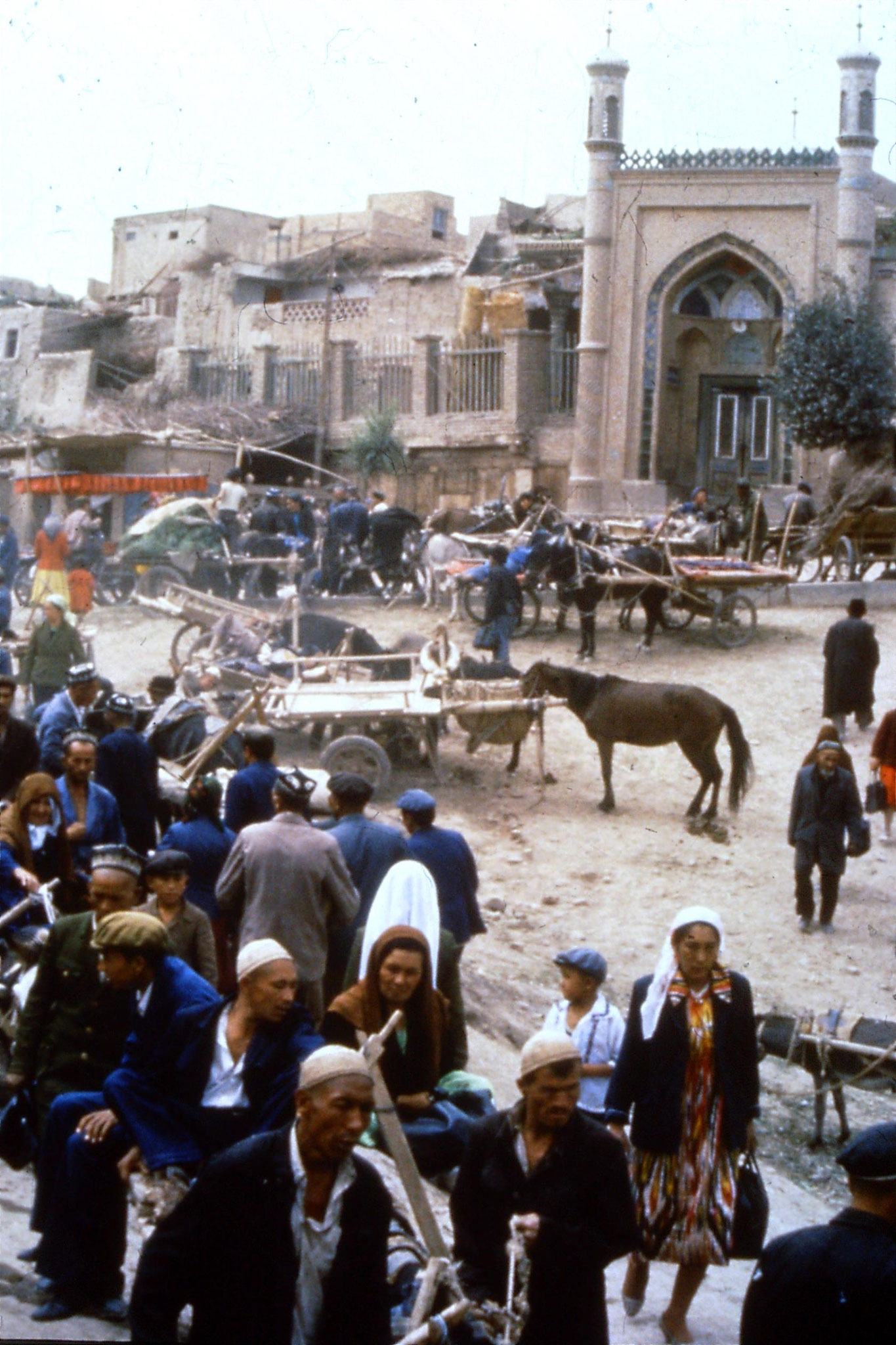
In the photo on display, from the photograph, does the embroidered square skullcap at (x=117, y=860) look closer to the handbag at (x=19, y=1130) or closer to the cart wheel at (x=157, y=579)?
the handbag at (x=19, y=1130)

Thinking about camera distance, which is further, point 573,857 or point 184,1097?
point 573,857

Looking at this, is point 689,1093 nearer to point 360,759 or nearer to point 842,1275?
point 842,1275

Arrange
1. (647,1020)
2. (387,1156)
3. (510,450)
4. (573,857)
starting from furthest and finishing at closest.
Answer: (510,450) < (573,857) < (387,1156) < (647,1020)

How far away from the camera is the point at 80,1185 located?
3.73 metres

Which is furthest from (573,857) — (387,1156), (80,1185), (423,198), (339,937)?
(423,198)

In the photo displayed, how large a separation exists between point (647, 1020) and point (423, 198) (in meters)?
30.7

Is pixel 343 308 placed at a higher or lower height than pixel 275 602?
higher

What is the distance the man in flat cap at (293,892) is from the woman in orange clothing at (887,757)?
19.0ft

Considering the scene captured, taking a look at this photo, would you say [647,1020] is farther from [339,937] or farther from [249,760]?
[249,760]

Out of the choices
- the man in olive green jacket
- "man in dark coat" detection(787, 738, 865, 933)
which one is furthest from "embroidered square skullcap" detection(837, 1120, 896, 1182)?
the man in olive green jacket

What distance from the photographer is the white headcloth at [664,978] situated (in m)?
4.12

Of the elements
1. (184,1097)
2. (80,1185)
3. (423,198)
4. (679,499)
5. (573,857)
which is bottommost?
(573,857)

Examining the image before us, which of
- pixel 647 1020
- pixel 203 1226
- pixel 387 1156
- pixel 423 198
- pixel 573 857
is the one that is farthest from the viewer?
pixel 423 198

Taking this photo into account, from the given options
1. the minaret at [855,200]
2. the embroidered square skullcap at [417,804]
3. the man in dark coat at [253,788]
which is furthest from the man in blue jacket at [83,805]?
the minaret at [855,200]
